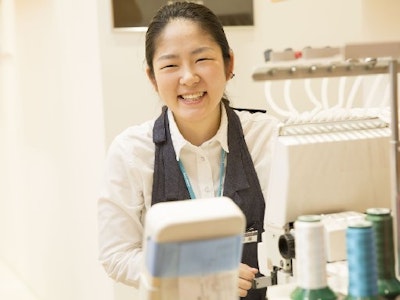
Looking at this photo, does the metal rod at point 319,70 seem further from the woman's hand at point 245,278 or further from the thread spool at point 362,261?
the woman's hand at point 245,278

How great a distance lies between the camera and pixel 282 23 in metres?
2.98

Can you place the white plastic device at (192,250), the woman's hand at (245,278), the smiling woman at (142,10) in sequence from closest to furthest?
1. the white plastic device at (192,250)
2. the woman's hand at (245,278)
3. the smiling woman at (142,10)

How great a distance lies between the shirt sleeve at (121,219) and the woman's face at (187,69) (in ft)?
0.69

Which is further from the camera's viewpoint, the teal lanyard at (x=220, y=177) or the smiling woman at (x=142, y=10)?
the smiling woman at (x=142, y=10)

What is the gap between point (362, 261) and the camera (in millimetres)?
905

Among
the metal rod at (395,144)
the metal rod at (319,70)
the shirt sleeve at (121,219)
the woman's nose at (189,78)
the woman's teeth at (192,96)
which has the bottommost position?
the shirt sleeve at (121,219)

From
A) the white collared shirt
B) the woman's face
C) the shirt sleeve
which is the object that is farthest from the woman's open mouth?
the shirt sleeve

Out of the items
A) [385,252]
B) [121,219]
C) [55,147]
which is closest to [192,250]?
[385,252]

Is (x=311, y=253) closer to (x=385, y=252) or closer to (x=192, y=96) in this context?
(x=385, y=252)

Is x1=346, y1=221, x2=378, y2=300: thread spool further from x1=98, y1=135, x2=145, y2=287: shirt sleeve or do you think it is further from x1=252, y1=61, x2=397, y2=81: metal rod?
x1=98, y1=135, x2=145, y2=287: shirt sleeve

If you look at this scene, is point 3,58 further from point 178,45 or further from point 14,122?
point 178,45

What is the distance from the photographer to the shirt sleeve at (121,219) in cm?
170

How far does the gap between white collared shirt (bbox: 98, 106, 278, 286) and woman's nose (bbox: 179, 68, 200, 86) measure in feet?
0.52

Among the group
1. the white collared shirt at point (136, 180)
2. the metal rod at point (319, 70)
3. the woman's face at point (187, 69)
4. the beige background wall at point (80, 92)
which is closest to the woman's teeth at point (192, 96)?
the woman's face at point (187, 69)
